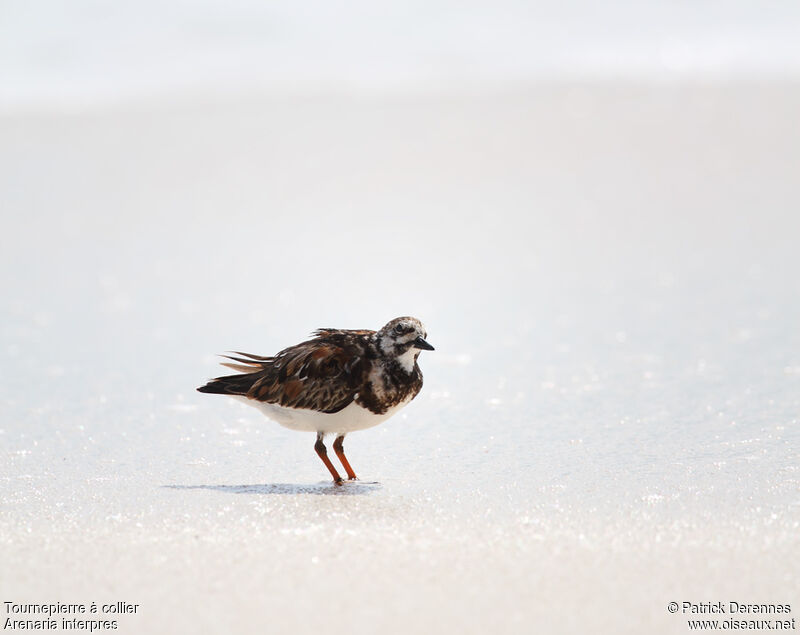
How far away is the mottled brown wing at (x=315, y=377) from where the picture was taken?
5.48 metres

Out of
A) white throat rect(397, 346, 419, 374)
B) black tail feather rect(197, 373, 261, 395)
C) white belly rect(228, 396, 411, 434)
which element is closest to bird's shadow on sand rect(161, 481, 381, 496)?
white belly rect(228, 396, 411, 434)

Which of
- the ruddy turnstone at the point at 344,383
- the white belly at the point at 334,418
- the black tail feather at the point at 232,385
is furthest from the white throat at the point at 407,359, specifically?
the black tail feather at the point at 232,385

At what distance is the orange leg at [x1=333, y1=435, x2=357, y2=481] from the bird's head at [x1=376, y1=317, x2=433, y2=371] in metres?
0.54

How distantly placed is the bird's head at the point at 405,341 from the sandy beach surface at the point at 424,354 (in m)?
0.56

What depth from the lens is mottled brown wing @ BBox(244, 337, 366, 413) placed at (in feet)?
18.0

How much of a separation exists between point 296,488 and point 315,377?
1.95 feet

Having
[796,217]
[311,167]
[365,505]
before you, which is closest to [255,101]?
[311,167]

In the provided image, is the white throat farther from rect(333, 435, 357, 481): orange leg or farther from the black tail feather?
the black tail feather

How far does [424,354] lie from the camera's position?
7.79 meters

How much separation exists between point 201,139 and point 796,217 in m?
5.99

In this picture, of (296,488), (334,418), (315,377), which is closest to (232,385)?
(315,377)

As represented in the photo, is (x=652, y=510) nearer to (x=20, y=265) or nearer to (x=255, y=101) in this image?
(x=20, y=265)

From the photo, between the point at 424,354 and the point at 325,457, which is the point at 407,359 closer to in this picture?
the point at 325,457

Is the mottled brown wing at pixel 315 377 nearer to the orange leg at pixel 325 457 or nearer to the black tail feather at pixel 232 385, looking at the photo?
the black tail feather at pixel 232 385
